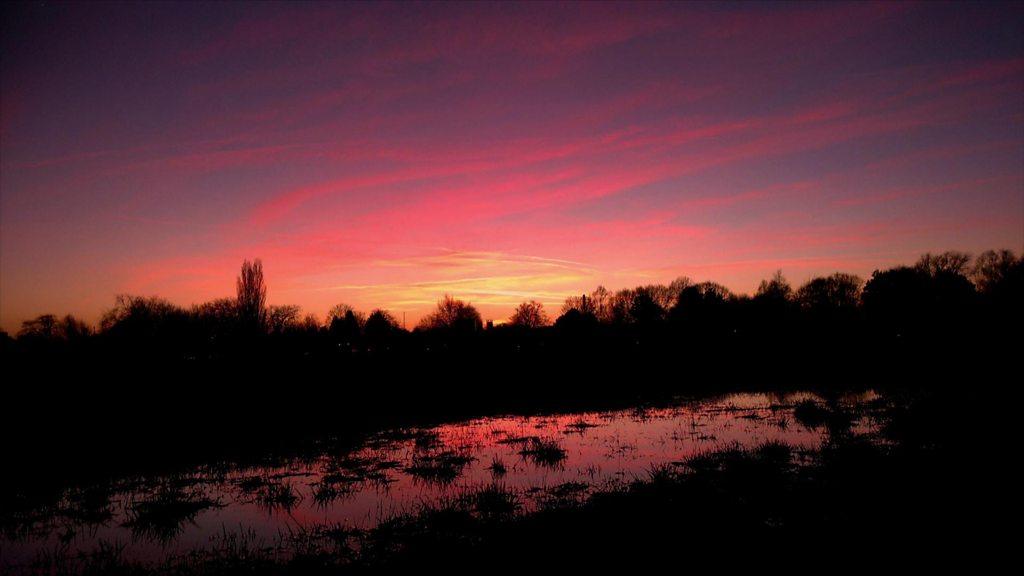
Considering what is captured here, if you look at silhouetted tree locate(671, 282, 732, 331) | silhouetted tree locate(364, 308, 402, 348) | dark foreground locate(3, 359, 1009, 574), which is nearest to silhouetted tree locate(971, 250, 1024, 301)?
silhouetted tree locate(671, 282, 732, 331)

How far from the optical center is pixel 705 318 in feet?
318

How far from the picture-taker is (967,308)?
73.9 meters

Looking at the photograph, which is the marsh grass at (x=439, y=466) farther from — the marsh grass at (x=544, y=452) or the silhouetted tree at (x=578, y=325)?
the silhouetted tree at (x=578, y=325)

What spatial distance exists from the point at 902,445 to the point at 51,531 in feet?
73.1

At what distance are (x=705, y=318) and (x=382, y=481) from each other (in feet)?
298

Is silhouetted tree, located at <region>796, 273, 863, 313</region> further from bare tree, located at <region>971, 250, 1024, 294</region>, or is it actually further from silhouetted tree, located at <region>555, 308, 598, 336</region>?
silhouetted tree, located at <region>555, 308, 598, 336</region>

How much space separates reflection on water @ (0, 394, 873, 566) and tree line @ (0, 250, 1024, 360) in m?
35.5

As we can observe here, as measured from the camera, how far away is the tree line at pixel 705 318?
219 ft

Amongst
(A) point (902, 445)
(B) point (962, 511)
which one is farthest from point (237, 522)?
(A) point (902, 445)

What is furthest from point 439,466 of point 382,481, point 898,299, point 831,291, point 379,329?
point 831,291

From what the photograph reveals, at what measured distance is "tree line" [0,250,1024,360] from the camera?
66750 millimetres

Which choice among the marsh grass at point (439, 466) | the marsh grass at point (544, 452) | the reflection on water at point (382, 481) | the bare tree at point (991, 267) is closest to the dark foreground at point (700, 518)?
the reflection on water at point (382, 481)

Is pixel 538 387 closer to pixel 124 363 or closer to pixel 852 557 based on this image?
pixel 124 363

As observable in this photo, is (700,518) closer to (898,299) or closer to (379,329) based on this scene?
(898,299)
